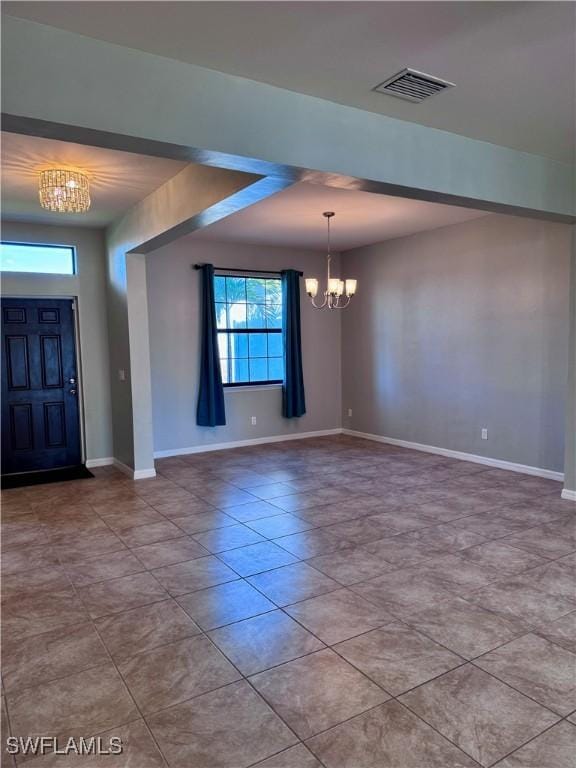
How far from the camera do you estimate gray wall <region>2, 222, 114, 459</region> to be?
5797 mm

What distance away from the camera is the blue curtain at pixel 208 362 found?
21.5 feet

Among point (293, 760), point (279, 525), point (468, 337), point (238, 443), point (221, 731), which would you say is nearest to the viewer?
point (293, 760)

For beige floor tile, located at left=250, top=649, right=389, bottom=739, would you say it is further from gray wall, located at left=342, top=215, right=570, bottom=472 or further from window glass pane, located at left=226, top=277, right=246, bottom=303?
window glass pane, located at left=226, top=277, right=246, bottom=303

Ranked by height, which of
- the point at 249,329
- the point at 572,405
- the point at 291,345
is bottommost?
the point at 572,405

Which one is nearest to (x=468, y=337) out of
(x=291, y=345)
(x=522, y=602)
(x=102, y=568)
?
(x=291, y=345)

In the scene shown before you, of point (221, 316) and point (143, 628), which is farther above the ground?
point (221, 316)

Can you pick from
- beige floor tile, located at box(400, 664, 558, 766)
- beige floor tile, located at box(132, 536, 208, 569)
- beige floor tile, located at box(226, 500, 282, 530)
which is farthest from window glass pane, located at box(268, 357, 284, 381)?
beige floor tile, located at box(400, 664, 558, 766)

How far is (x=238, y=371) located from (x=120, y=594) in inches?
171

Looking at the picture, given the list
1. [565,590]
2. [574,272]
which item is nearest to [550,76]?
[574,272]

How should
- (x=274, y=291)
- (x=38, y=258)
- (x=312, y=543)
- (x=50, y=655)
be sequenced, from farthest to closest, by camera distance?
(x=274, y=291), (x=38, y=258), (x=312, y=543), (x=50, y=655)

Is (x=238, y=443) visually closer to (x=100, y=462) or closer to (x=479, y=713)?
(x=100, y=462)

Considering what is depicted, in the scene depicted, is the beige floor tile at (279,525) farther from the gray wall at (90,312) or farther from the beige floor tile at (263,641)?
the gray wall at (90,312)

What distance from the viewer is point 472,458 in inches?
233

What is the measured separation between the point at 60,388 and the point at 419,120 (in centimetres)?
471
